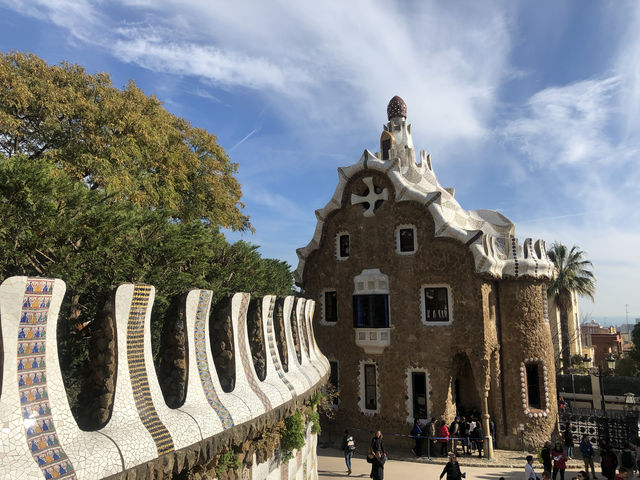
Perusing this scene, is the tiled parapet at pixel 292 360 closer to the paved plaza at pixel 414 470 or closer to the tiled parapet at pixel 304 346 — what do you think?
the tiled parapet at pixel 304 346

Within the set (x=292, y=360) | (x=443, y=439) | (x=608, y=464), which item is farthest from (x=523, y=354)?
(x=292, y=360)

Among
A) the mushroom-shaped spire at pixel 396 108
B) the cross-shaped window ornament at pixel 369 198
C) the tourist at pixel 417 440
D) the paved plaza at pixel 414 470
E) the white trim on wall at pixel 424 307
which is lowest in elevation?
the paved plaza at pixel 414 470

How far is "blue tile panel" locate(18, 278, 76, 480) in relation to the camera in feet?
11.8

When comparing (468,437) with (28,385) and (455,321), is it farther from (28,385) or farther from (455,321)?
(28,385)

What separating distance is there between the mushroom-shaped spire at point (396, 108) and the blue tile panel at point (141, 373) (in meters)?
19.9

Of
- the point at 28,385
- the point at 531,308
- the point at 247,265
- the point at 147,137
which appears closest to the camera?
the point at 28,385

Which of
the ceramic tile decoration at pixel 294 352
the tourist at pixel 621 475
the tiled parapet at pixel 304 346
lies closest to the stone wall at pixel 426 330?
the tourist at pixel 621 475

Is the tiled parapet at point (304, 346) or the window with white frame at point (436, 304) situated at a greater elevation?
the window with white frame at point (436, 304)

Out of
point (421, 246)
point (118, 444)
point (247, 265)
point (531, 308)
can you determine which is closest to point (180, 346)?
point (118, 444)

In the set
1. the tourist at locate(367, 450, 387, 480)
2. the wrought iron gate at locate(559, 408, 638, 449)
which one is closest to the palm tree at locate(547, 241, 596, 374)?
the wrought iron gate at locate(559, 408, 638, 449)

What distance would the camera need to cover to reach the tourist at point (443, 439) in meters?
15.6

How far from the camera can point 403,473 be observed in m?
14.0

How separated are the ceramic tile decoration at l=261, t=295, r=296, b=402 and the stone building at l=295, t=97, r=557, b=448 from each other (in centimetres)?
944

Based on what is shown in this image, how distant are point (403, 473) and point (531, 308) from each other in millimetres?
7961
